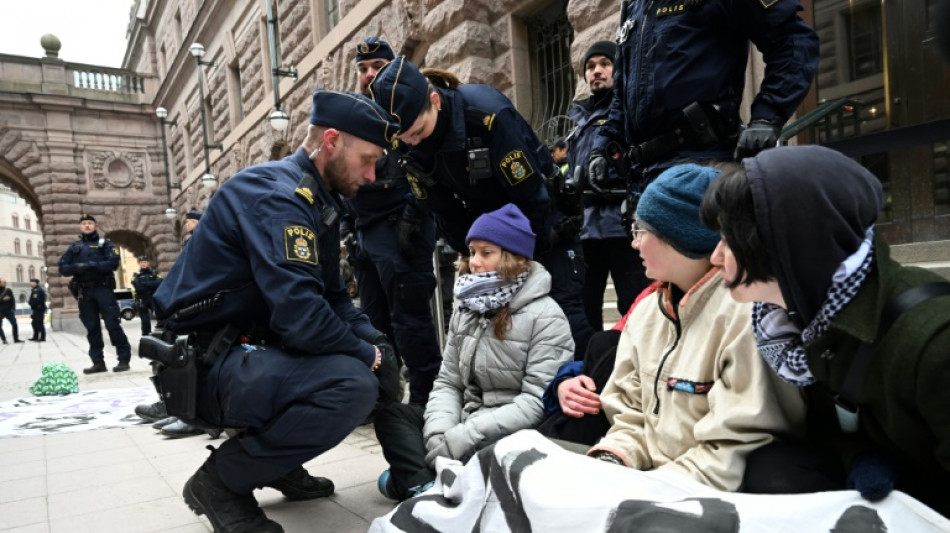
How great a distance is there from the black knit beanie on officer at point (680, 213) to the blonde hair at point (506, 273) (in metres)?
0.85

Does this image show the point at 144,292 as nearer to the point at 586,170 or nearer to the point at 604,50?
the point at 604,50

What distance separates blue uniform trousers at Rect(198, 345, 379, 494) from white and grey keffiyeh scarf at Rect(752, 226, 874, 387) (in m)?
1.35

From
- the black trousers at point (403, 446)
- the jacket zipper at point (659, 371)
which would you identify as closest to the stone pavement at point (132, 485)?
the black trousers at point (403, 446)

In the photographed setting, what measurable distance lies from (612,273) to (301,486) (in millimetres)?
1696

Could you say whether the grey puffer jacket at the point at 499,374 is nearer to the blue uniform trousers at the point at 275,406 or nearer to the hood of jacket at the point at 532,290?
the hood of jacket at the point at 532,290

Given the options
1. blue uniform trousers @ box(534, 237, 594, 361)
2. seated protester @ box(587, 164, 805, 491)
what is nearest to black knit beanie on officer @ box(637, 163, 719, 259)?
seated protester @ box(587, 164, 805, 491)

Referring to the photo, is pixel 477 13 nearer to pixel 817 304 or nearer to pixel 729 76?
pixel 729 76

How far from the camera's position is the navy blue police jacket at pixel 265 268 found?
203cm

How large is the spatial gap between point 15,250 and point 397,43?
71.0 metres

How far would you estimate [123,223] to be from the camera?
23688 millimetres

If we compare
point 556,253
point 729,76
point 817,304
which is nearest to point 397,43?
point 556,253

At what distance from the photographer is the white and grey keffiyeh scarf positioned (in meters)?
1.08

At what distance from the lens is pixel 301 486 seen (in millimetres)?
2592

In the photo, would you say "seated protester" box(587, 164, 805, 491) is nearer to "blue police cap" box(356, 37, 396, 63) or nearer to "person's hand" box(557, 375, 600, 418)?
"person's hand" box(557, 375, 600, 418)
